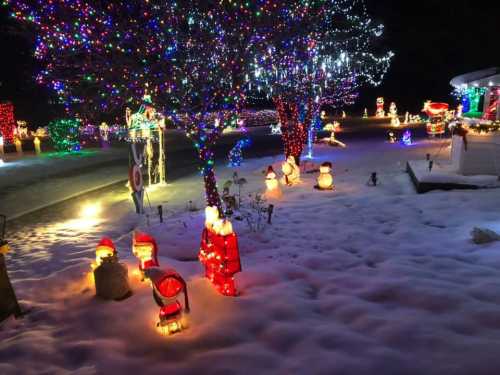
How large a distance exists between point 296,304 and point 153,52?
5.15m

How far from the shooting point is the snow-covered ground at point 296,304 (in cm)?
391

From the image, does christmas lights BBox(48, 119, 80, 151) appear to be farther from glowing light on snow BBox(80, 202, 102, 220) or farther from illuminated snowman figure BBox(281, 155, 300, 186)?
illuminated snowman figure BBox(281, 155, 300, 186)

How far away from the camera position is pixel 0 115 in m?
26.1

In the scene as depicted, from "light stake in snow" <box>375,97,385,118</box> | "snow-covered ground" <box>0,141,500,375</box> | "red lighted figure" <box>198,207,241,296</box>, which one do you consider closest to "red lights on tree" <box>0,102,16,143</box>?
"snow-covered ground" <box>0,141,500,375</box>

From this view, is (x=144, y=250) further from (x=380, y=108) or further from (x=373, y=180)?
(x=380, y=108)

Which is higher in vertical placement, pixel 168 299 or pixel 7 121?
pixel 7 121

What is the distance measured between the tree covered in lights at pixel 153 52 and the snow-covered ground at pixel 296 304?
2479 mm

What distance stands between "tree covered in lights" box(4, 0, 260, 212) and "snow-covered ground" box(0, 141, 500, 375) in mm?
2479

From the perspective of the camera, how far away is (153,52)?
7.61 meters

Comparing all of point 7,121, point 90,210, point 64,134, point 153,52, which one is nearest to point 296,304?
point 153,52

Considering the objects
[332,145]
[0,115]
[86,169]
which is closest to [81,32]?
[86,169]

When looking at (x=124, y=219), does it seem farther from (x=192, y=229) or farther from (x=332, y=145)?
(x=332, y=145)

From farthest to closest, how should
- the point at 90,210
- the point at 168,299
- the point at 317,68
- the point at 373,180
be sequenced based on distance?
the point at 317,68, the point at 373,180, the point at 90,210, the point at 168,299

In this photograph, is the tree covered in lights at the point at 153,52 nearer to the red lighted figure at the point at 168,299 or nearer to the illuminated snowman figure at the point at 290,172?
the illuminated snowman figure at the point at 290,172
